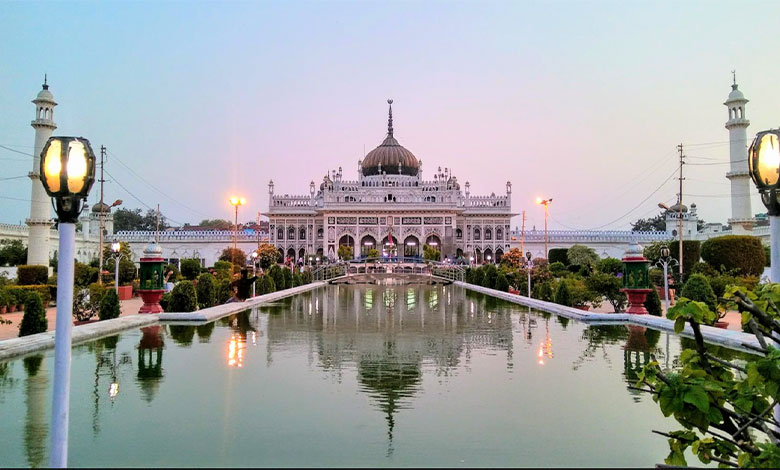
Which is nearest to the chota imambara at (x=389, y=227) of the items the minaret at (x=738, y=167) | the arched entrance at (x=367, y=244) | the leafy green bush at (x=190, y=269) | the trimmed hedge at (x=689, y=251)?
the arched entrance at (x=367, y=244)

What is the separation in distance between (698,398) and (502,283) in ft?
54.9

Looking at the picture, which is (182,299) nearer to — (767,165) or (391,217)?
(767,165)

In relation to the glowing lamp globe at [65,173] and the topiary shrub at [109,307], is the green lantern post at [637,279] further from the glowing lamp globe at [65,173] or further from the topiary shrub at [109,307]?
the glowing lamp globe at [65,173]

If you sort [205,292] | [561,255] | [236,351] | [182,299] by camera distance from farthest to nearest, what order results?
[561,255] < [205,292] < [182,299] < [236,351]

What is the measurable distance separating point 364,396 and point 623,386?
2.14 meters

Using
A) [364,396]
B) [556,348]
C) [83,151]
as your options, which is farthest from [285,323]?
[83,151]

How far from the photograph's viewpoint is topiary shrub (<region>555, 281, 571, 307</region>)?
12.9 meters

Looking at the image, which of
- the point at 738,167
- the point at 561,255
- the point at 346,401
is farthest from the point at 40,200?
the point at 738,167

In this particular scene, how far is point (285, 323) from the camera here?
31.6 ft

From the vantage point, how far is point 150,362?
600 cm

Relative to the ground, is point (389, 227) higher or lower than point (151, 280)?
higher

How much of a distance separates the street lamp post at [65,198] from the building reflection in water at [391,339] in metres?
1.70

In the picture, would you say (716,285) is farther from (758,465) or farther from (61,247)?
(61,247)

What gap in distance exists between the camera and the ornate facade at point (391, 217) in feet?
172
